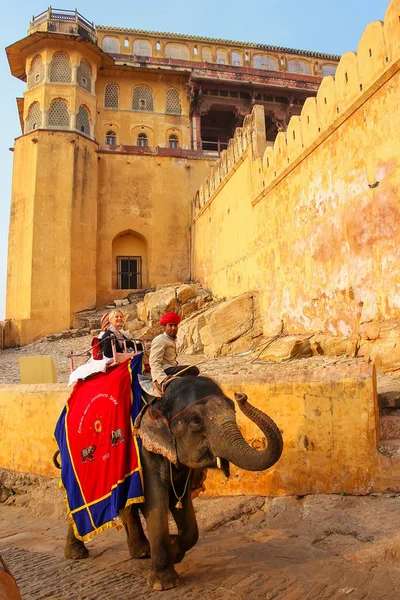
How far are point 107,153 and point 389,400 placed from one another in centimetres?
1863

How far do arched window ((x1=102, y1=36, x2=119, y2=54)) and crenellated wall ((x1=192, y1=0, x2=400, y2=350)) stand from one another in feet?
53.9

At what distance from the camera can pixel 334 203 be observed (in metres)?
7.83

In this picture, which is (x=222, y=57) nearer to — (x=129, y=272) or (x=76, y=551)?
(x=129, y=272)

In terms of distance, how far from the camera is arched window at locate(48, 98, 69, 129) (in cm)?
2041

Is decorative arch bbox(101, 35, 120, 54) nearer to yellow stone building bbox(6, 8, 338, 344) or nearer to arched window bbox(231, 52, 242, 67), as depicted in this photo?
yellow stone building bbox(6, 8, 338, 344)

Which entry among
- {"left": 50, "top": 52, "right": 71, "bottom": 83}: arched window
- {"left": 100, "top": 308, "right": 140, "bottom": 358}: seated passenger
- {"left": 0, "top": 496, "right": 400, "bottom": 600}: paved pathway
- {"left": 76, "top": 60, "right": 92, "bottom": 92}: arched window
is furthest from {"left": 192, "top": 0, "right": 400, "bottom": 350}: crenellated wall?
{"left": 50, "top": 52, "right": 71, "bottom": 83}: arched window

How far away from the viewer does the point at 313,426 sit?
401cm

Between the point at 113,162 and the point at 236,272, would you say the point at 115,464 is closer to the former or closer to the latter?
the point at 236,272

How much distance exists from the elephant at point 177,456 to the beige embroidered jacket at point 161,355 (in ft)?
0.86

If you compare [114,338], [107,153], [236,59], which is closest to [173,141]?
[107,153]

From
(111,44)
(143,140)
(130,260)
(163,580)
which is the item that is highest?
(111,44)

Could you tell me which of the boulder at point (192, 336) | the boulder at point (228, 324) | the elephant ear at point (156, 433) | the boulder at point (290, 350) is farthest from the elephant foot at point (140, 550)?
the boulder at point (192, 336)

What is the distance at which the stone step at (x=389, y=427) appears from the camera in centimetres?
421

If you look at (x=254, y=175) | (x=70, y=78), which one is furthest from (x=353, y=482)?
(x=70, y=78)
